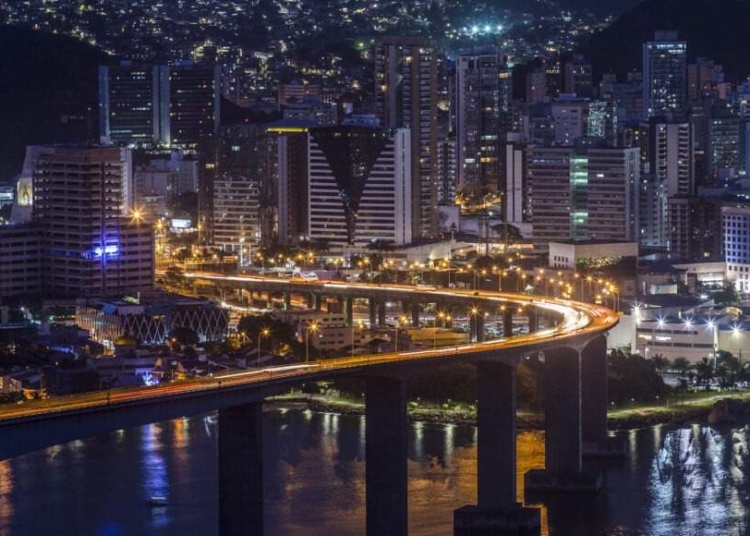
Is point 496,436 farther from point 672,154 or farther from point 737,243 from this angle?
point 672,154

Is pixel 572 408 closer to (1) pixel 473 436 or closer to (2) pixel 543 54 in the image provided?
(1) pixel 473 436

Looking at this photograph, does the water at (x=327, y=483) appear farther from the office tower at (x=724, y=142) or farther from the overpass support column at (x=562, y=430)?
the office tower at (x=724, y=142)

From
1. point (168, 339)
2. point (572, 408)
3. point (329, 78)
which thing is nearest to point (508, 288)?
point (168, 339)

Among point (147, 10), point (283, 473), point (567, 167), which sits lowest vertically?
point (283, 473)

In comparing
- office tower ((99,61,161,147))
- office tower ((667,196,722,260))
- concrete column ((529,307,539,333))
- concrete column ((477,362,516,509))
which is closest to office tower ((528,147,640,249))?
office tower ((667,196,722,260))

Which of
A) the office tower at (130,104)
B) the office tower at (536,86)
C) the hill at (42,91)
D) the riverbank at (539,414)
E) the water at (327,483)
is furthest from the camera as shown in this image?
the office tower at (536,86)

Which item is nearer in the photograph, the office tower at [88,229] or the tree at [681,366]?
the tree at [681,366]

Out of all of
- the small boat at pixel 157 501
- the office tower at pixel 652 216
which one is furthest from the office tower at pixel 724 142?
the small boat at pixel 157 501
